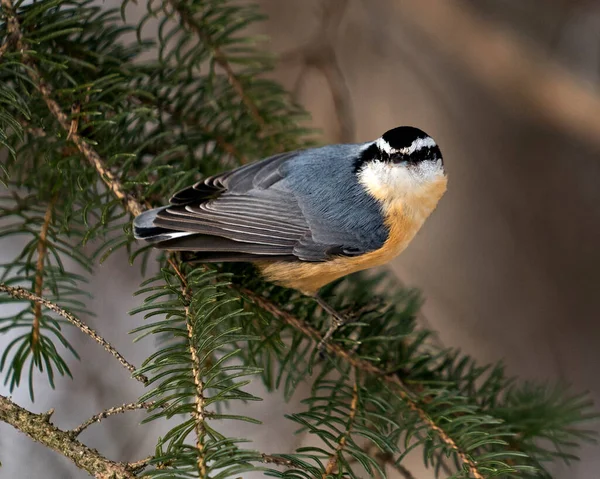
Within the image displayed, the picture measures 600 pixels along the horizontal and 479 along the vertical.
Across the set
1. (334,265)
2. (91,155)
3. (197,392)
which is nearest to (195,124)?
(91,155)

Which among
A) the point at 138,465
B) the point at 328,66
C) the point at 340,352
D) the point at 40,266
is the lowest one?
the point at 138,465

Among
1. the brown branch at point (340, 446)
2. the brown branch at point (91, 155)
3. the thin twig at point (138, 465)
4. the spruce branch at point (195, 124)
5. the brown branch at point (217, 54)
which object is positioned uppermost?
the brown branch at point (217, 54)

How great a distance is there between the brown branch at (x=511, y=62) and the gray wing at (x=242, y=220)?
700mm

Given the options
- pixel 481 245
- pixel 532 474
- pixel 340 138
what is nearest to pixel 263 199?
pixel 340 138

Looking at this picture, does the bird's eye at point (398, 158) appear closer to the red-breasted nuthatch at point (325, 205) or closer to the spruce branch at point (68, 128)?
the red-breasted nuthatch at point (325, 205)

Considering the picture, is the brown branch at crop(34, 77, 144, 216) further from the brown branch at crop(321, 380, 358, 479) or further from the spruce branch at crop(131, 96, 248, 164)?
the brown branch at crop(321, 380, 358, 479)

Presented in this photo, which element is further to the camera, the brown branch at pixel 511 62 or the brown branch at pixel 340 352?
the brown branch at pixel 511 62

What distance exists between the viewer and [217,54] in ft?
3.76

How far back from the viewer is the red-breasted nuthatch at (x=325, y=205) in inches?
45.1

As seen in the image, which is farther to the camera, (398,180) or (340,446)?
(398,180)

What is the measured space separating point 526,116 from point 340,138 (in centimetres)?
88

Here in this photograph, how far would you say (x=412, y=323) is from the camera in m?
1.15

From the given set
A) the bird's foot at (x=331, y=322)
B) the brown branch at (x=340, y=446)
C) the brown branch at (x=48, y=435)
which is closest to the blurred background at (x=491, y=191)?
the bird's foot at (x=331, y=322)

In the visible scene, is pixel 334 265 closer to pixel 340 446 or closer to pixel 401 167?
pixel 401 167
